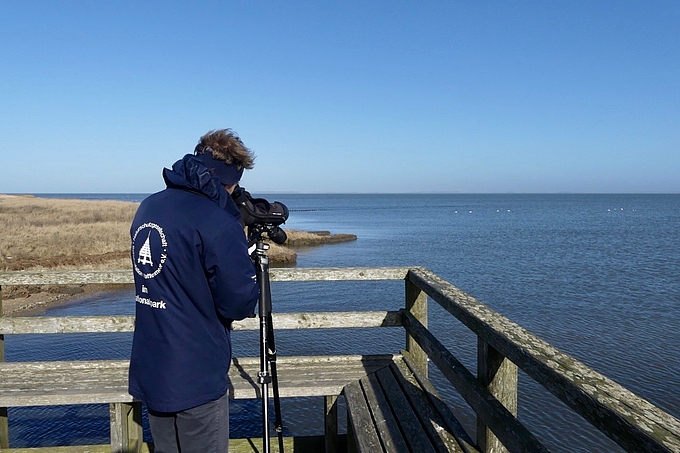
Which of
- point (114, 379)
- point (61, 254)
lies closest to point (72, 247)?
point (61, 254)

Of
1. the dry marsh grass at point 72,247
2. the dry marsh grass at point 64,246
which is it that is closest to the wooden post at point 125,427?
the dry marsh grass at point 72,247

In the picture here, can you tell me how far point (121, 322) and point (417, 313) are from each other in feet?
7.48

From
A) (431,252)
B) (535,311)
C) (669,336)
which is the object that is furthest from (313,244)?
(669,336)

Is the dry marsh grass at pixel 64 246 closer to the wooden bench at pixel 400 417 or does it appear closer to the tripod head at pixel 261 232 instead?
the wooden bench at pixel 400 417

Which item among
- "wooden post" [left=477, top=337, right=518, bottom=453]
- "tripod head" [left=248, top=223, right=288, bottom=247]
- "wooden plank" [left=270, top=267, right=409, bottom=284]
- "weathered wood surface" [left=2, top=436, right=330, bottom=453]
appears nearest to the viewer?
"wooden post" [left=477, top=337, right=518, bottom=453]

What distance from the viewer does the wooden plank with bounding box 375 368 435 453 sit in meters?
3.05

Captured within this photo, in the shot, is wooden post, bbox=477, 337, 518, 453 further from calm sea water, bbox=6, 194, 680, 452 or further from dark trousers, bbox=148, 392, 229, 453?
calm sea water, bbox=6, 194, 680, 452

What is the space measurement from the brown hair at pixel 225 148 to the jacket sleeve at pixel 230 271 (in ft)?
1.17

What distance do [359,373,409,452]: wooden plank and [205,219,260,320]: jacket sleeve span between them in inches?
49.6

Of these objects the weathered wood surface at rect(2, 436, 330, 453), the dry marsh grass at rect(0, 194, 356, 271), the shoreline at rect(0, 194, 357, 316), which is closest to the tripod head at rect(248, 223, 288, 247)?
the weathered wood surface at rect(2, 436, 330, 453)

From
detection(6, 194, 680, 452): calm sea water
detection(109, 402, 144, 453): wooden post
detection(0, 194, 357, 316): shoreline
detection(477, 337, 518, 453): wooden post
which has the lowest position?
detection(6, 194, 680, 452): calm sea water

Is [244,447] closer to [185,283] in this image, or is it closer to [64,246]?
[185,283]

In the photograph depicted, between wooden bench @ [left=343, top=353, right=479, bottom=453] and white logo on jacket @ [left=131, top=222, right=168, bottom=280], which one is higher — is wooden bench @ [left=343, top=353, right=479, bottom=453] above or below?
below

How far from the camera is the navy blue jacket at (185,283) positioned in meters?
2.35
